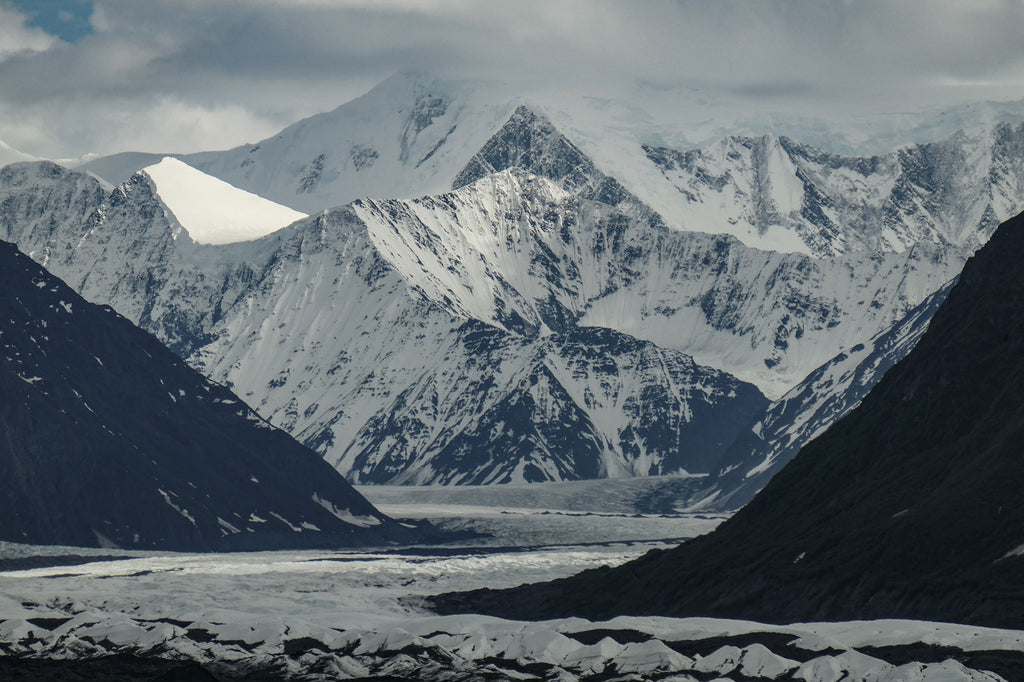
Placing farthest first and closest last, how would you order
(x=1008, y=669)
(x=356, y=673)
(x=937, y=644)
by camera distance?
(x=356, y=673)
(x=937, y=644)
(x=1008, y=669)

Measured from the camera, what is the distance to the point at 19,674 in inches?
7062

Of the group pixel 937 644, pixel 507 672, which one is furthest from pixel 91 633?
pixel 937 644

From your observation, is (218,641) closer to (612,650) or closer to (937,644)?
(612,650)

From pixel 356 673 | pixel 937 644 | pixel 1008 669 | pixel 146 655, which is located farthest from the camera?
pixel 146 655

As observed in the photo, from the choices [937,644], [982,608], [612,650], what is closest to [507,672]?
[612,650]

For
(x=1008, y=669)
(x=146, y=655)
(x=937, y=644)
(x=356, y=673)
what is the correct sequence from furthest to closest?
(x=146, y=655) → (x=356, y=673) → (x=937, y=644) → (x=1008, y=669)

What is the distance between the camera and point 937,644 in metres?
163

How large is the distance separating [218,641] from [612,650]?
141ft

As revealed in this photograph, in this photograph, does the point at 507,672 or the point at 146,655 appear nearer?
the point at 507,672

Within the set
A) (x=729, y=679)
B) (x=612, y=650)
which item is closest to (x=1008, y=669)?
(x=729, y=679)

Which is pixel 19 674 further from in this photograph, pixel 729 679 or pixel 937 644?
pixel 937 644

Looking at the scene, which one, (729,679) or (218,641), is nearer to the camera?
(729,679)

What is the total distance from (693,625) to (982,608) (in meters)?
31.1

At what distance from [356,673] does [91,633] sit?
32.0 metres
